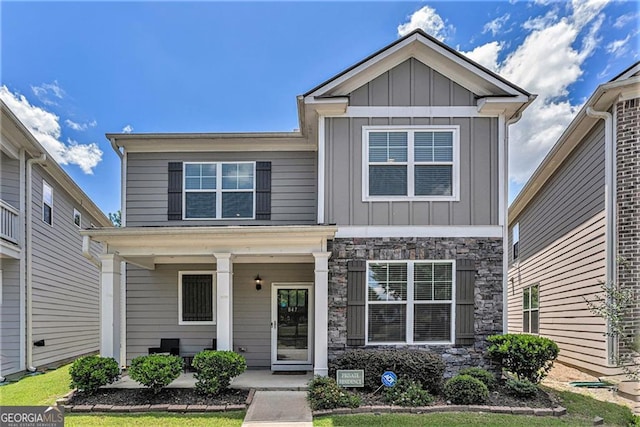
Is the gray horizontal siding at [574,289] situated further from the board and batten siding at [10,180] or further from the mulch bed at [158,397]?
the board and batten siding at [10,180]

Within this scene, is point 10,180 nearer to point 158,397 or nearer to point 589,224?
point 158,397

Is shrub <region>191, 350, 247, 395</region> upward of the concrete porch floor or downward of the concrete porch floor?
upward

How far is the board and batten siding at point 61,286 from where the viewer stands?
991cm

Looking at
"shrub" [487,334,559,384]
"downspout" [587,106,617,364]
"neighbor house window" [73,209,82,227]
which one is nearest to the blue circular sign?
"shrub" [487,334,559,384]

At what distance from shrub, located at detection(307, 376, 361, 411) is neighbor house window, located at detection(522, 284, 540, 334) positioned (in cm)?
811

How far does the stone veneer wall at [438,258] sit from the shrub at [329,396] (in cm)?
119

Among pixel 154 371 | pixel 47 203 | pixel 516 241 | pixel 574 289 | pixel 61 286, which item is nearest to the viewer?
pixel 154 371

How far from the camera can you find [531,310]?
12.6 m

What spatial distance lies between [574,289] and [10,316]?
12.7 meters

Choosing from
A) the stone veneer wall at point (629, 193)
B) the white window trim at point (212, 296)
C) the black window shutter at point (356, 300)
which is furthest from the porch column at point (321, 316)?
the stone veneer wall at point (629, 193)

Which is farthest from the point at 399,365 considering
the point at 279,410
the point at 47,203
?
the point at 47,203

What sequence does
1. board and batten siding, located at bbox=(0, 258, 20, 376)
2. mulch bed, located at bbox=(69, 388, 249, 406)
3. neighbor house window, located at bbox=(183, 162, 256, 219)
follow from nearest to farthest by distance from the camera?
1. mulch bed, located at bbox=(69, 388, 249, 406)
2. board and batten siding, located at bbox=(0, 258, 20, 376)
3. neighbor house window, located at bbox=(183, 162, 256, 219)

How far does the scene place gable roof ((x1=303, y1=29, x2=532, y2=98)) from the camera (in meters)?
7.82

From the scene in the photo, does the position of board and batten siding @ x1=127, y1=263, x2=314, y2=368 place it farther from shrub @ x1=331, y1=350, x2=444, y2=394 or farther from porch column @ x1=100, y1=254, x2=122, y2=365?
shrub @ x1=331, y1=350, x2=444, y2=394
